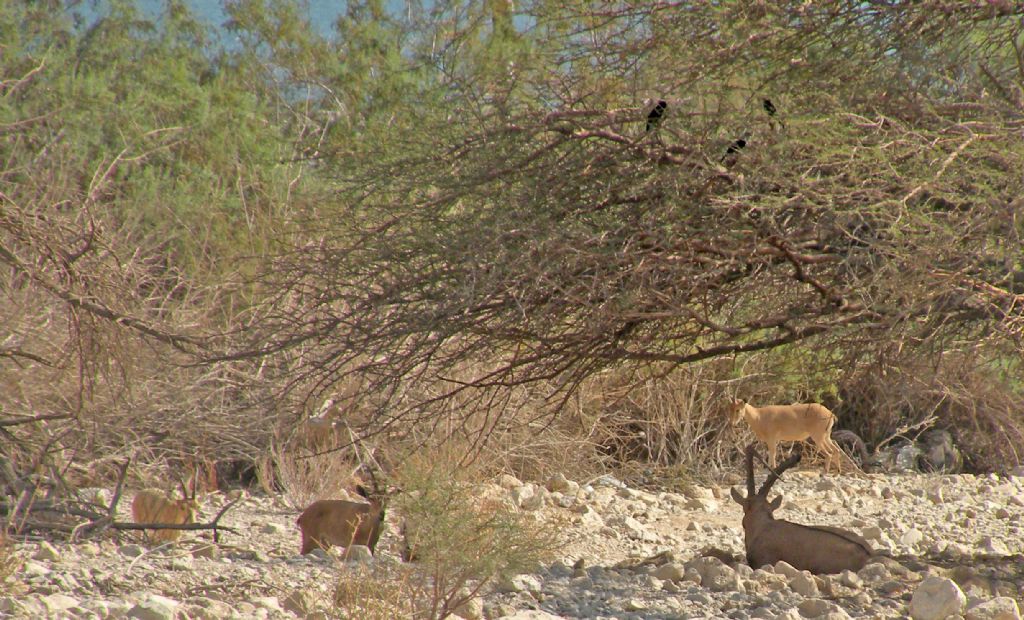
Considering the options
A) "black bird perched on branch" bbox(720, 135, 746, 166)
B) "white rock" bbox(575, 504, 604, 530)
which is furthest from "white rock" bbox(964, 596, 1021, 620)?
"white rock" bbox(575, 504, 604, 530)

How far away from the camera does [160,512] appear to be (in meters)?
6.61

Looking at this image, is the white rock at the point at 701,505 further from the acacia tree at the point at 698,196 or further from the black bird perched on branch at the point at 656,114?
the black bird perched on branch at the point at 656,114

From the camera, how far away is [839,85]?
17.9 ft

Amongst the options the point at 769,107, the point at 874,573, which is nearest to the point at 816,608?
the point at 874,573

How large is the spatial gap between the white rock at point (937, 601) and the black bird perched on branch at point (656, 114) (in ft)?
8.46

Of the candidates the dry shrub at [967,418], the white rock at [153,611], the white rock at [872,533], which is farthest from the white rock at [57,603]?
the dry shrub at [967,418]

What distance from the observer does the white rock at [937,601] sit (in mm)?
5492

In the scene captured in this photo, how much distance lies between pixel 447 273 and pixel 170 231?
22.0 feet

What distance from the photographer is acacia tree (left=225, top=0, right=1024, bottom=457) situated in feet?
16.4

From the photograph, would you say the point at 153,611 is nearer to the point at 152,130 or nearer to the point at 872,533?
the point at 872,533

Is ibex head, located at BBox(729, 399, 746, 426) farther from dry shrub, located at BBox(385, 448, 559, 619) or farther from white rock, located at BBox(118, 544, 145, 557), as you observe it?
white rock, located at BBox(118, 544, 145, 557)

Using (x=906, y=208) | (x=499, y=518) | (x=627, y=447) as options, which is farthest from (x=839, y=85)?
(x=627, y=447)

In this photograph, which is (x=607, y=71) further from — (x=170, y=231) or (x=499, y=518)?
(x=170, y=231)

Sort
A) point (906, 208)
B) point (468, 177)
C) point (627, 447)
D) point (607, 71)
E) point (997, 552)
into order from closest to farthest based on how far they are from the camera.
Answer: point (906, 208) → point (468, 177) → point (607, 71) → point (997, 552) → point (627, 447)
